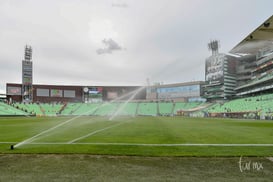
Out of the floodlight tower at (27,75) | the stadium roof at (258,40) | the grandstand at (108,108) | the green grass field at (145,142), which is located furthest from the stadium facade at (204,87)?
the stadium roof at (258,40)

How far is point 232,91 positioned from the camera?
90375 millimetres

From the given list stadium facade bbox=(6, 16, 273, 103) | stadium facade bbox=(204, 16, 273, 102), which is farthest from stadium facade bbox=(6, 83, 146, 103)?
stadium facade bbox=(204, 16, 273, 102)

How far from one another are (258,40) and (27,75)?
97949 millimetres

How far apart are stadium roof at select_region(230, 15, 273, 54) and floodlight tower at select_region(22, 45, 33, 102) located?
97.0 meters

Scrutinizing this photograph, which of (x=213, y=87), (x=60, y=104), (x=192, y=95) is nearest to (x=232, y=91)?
(x=213, y=87)

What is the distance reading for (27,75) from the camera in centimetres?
8956

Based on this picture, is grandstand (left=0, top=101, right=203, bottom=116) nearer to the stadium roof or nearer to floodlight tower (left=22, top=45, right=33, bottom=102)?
floodlight tower (left=22, top=45, right=33, bottom=102)

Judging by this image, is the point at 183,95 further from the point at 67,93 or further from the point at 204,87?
the point at 67,93

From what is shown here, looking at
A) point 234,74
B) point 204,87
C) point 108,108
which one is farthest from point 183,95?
point 108,108

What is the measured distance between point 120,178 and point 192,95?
106 metres

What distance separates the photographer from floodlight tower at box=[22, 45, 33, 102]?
8912 cm

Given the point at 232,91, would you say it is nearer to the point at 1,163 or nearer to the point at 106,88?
the point at 106,88

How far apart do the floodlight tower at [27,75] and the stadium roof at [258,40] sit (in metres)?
97.0

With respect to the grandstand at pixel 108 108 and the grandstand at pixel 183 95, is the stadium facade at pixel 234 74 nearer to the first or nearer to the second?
the grandstand at pixel 183 95
